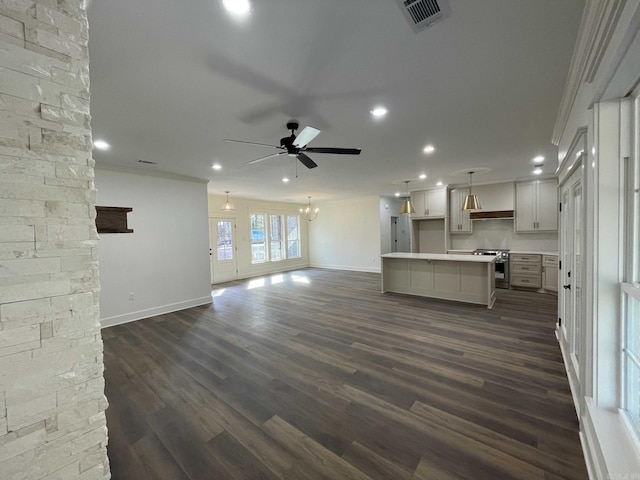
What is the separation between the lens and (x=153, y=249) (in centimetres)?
496

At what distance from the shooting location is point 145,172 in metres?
4.79

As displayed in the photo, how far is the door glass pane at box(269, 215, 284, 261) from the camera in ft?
31.7

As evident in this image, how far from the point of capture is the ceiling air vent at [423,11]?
1.38 meters

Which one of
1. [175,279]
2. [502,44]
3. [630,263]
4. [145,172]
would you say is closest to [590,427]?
[630,263]

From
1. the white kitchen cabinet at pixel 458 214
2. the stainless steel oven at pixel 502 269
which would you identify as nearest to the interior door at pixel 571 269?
the stainless steel oven at pixel 502 269

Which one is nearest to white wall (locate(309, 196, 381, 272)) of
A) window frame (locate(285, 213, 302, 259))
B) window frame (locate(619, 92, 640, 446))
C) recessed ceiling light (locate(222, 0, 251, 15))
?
window frame (locate(285, 213, 302, 259))

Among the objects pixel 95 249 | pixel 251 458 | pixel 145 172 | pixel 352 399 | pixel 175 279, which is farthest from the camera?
pixel 175 279

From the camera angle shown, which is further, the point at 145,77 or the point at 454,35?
the point at 145,77

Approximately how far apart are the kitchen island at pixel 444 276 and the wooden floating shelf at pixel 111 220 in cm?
483

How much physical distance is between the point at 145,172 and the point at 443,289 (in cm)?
599

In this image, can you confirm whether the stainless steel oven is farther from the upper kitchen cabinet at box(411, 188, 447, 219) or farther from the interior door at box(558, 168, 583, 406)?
the interior door at box(558, 168, 583, 406)

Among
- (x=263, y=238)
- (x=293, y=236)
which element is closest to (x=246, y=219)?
(x=263, y=238)

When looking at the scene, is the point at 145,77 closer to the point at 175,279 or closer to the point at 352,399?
the point at 352,399

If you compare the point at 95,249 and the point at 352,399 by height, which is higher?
the point at 95,249
